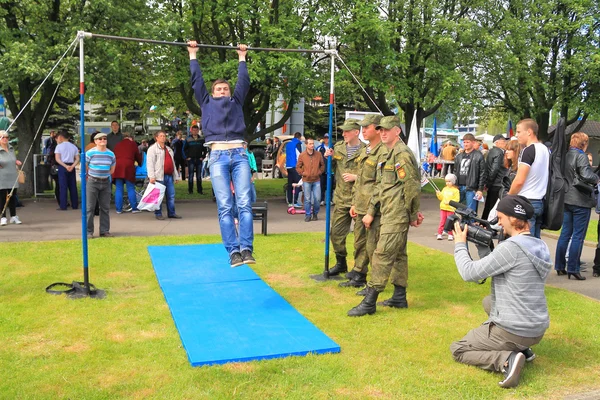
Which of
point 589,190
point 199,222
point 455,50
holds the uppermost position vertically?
point 455,50

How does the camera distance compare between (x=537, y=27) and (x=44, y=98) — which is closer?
(x=44, y=98)

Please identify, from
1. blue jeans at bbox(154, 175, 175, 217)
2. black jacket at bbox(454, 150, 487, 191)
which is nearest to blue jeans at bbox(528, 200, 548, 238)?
black jacket at bbox(454, 150, 487, 191)

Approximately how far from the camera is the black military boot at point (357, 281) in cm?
741

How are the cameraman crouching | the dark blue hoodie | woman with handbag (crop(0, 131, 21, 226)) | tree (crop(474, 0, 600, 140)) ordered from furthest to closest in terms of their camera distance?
tree (crop(474, 0, 600, 140))
woman with handbag (crop(0, 131, 21, 226))
the dark blue hoodie
the cameraman crouching

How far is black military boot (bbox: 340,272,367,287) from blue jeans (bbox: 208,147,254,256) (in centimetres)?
168

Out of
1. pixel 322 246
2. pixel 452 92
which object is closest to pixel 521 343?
pixel 322 246

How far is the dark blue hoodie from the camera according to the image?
6391 mm

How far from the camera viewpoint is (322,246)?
1020cm

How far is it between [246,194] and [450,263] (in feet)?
13.1

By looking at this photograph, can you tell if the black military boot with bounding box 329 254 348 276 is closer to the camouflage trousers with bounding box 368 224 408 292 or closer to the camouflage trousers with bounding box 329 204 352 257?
the camouflage trousers with bounding box 329 204 352 257

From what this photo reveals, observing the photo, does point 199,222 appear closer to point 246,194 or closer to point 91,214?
point 91,214

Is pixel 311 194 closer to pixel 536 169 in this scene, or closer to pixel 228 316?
pixel 536 169

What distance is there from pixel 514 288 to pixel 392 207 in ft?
6.06

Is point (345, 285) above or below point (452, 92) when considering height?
below
